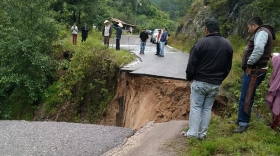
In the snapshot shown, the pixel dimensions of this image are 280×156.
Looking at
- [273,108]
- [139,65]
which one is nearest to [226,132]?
[273,108]

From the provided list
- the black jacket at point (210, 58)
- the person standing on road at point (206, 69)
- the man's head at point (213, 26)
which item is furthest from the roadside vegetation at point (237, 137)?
the man's head at point (213, 26)

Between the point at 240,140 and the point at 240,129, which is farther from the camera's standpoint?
the point at 240,129

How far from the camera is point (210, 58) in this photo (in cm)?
586

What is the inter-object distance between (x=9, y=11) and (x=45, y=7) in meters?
1.75

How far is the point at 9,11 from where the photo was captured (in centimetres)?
1697

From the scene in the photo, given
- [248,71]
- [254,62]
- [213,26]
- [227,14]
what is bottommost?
[248,71]

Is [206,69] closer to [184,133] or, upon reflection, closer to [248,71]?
[248,71]

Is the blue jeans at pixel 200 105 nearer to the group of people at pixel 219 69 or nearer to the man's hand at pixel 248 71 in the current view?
the group of people at pixel 219 69

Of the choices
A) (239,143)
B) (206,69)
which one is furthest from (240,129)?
(206,69)

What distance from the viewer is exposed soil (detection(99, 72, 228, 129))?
974 cm

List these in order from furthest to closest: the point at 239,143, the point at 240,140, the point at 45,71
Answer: the point at 45,71 < the point at 240,140 < the point at 239,143

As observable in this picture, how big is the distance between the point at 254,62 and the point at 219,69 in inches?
23.8

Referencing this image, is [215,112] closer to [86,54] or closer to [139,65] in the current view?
[139,65]

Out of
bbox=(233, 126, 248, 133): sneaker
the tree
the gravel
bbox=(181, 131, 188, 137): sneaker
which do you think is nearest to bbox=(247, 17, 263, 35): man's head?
bbox=(233, 126, 248, 133): sneaker
